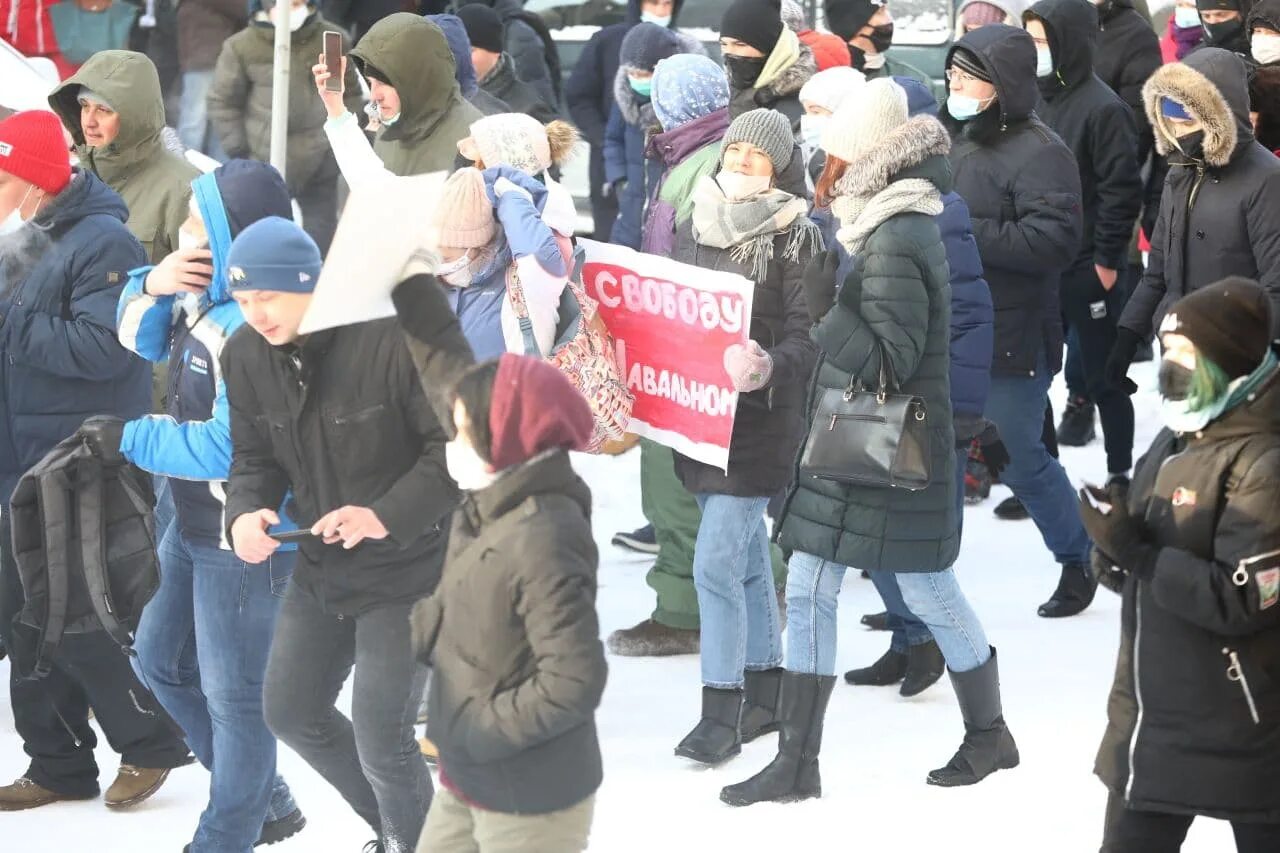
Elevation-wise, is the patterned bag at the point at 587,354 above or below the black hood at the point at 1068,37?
below

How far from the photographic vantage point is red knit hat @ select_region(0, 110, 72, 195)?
18.1 feet

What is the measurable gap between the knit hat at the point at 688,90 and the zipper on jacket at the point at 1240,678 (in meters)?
3.38

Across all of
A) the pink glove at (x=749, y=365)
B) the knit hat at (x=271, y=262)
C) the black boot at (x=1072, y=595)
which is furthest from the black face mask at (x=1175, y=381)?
the black boot at (x=1072, y=595)

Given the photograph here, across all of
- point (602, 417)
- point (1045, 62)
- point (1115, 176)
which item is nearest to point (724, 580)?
point (602, 417)

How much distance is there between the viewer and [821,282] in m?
5.28

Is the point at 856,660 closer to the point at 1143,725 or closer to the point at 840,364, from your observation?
the point at 840,364

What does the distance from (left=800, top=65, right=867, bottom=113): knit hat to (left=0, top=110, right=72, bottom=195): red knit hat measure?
2793 mm

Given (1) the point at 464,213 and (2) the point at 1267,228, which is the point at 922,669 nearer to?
(2) the point at 1267,228

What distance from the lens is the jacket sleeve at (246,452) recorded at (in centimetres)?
446

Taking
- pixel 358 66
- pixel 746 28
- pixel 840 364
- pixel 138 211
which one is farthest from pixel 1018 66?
pixel 138 211

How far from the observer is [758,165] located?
5.82 metres

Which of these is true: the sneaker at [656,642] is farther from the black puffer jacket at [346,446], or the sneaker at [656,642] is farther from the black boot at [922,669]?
the black puffer jacket at [346,446]

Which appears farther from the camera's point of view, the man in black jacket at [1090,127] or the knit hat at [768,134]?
the man in black jacket at [1090,127]

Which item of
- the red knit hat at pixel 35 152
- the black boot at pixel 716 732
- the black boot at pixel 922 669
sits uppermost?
the red knit hat at pixel 35 152
